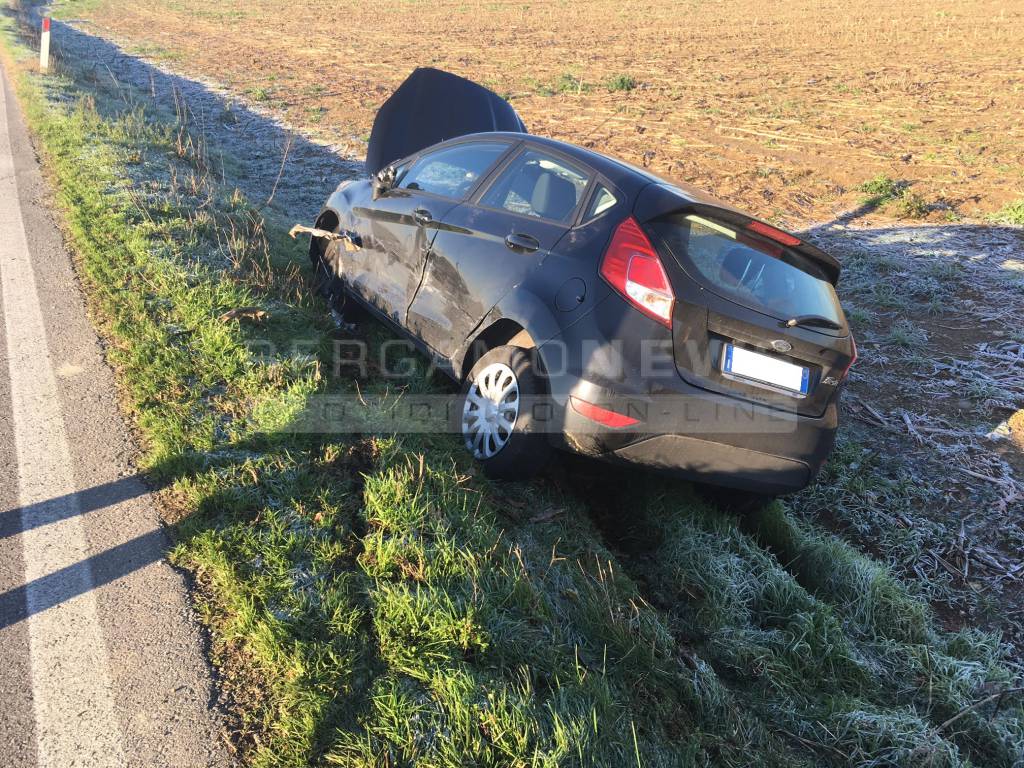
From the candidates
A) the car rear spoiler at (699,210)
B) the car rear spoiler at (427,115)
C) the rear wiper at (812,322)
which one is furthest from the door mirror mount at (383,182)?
the car rear spoiler at (427,115)

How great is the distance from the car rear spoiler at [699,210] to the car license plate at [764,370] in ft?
2.24

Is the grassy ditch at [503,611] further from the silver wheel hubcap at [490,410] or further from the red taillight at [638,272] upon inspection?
the red taillight at [638,272]

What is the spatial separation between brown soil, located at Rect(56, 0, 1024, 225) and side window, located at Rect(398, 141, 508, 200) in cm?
652

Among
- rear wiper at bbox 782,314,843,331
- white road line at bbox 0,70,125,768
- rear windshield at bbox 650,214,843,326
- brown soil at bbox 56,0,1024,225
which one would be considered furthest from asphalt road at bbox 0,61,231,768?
brown soil at bbox 56,0,1024,225

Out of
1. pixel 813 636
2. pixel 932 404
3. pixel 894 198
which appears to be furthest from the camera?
pixel 894 198

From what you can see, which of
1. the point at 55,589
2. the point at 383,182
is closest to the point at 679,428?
the point at 55,589

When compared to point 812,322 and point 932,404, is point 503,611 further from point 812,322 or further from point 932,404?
point 932,404

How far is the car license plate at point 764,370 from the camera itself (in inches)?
135

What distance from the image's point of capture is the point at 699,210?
11.7 ft

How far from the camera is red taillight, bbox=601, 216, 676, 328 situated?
336cm

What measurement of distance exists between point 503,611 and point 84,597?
167 cm

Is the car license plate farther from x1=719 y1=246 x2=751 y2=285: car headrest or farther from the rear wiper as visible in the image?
x1=719 y1=246 x2=751 y2=285: car headrest

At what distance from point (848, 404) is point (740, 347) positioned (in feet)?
8.73

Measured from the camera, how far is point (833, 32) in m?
30.3
